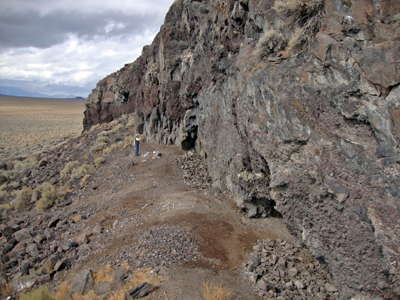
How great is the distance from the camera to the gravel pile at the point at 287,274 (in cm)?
785

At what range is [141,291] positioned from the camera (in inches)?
309

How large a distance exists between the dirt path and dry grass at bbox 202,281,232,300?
20 centimetres

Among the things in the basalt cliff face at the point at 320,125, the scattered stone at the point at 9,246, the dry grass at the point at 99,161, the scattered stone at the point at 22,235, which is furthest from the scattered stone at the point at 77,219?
the dry grass at the point at 99,161

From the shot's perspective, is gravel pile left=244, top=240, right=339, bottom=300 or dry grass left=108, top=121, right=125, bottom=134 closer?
gravel pile left=244, top=240, right=339, bottom=300

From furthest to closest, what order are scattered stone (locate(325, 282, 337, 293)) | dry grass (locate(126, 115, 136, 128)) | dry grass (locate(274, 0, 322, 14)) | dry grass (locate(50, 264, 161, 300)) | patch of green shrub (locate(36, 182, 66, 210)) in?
dry grass (locate(126, 115, 136, 128)) < patch of green shrub (locate(36, 182, 66, 210)) < dry grass (locate(274, 0, 322, 14)) < dry grass (locate(50, 264, 161, 300)) < scattered stone (locate(325, 282, 337, 293))

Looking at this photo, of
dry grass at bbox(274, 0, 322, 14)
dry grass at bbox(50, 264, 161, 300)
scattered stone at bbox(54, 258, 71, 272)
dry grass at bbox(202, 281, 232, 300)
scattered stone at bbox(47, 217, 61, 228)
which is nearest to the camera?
dry grass at bbox(202, 281, 232, 300)

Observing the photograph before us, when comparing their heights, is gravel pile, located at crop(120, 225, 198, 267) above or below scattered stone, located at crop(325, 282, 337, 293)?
above

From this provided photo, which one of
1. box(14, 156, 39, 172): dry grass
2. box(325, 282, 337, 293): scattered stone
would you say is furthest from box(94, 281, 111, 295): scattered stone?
box(14, 156, 39, 172): dry grass

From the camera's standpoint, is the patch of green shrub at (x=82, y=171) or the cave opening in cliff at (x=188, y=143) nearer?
the cave opening in cliff at (x=188, y=143)

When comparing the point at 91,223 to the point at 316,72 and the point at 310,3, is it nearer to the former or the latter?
the point at 316,72

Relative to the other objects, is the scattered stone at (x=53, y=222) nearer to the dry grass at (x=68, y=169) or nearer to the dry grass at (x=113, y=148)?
the dry grass at (x=68, y=169)

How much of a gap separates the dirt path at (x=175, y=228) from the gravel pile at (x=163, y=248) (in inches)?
1.4

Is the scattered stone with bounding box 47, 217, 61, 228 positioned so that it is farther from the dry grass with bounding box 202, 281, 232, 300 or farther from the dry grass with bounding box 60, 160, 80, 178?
the dry grass with bounding box 202, 281, 232, 300

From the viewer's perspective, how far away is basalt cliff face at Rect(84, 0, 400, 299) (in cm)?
656
